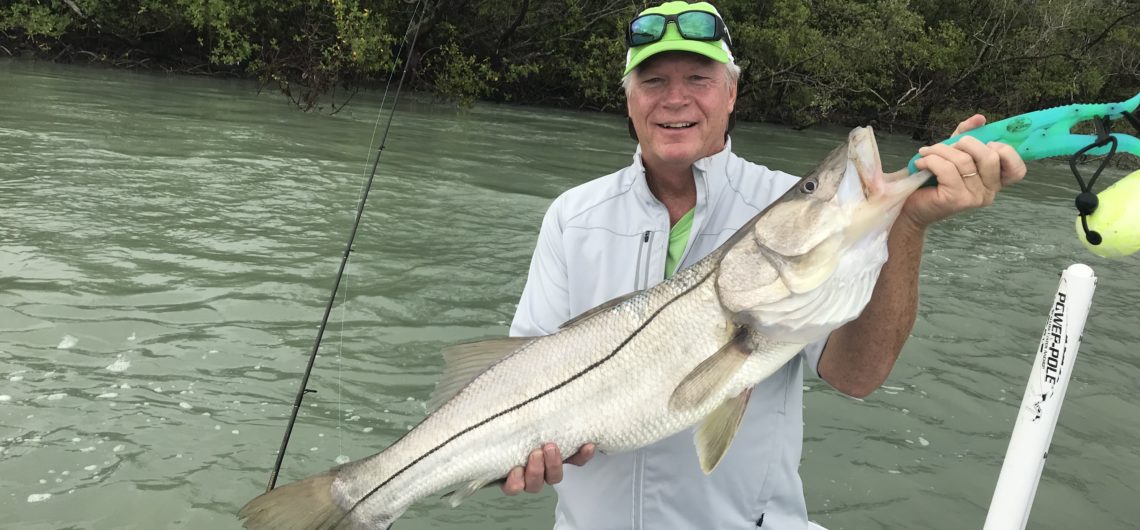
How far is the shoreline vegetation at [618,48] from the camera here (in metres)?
20.4

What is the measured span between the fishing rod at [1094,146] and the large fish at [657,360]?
9.8 inches

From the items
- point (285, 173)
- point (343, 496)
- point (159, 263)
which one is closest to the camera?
point (343, 496)

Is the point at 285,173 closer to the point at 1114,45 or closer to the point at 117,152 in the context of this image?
the point at 117,152

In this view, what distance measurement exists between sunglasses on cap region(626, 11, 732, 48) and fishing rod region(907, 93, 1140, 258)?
1045mm

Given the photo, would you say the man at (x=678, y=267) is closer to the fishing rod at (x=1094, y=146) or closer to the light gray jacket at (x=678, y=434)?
the light gray jacket at (x=678, y=434)

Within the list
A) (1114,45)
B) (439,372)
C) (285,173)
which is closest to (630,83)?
(439,372)

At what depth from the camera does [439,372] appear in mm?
5117

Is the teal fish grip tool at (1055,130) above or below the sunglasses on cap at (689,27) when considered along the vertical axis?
below

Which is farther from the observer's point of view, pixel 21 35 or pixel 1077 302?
pixel 21 35

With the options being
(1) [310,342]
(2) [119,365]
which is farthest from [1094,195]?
(2) [119,365]

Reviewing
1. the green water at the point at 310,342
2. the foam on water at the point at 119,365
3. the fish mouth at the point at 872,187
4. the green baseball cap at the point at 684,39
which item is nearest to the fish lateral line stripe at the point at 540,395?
the fish mouth at the point at 872,187

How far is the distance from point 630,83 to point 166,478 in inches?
117

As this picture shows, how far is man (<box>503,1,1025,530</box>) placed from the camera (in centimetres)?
233

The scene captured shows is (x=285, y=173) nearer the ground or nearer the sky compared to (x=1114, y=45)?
nearer the ground
